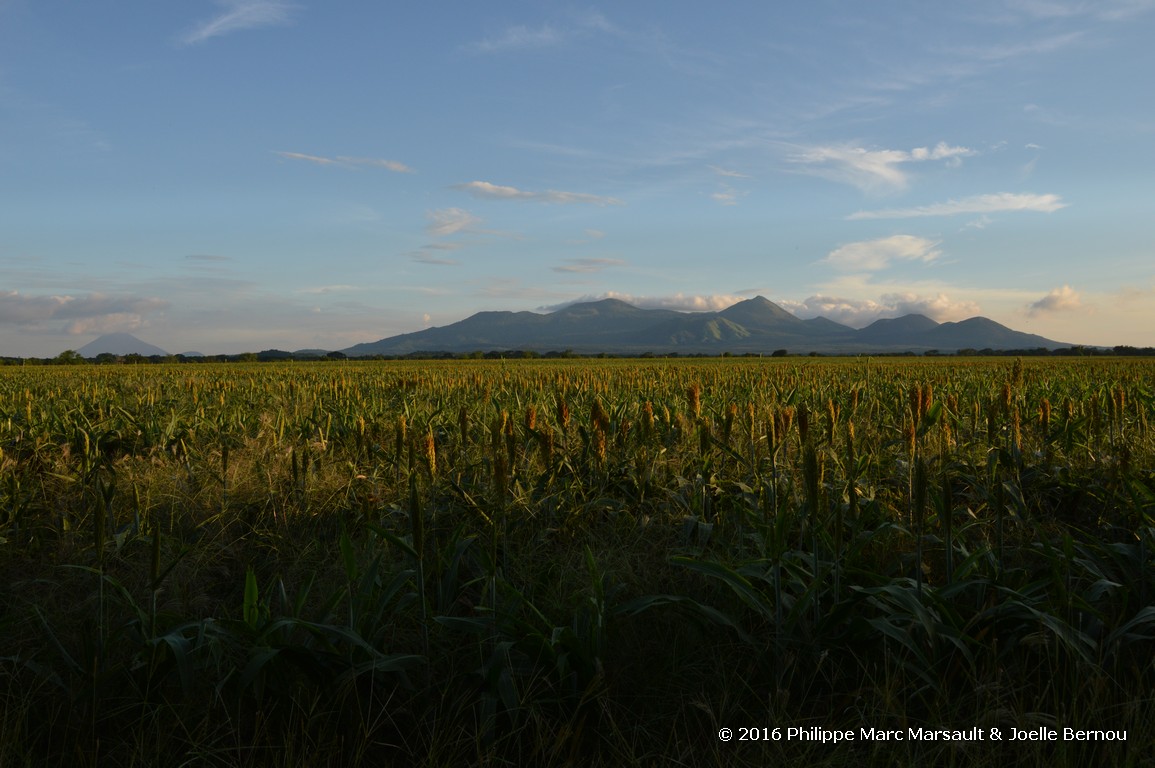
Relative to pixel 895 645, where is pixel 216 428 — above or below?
above

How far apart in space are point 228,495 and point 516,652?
3.25 metres

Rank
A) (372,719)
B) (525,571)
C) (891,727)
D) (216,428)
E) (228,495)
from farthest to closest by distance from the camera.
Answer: (216,428), (228,495), (525,571), (372,719), (891,727)

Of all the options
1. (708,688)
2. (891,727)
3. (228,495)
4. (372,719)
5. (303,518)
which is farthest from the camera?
(228,495)

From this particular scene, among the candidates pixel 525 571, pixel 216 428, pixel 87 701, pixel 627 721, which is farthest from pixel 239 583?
pixel 216 428

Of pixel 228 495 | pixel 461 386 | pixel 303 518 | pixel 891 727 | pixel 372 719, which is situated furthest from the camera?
pixel 461 386

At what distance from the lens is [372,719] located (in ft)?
7.32

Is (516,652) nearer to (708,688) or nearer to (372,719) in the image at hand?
(372,719)

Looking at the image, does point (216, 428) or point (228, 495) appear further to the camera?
point (216, 428)

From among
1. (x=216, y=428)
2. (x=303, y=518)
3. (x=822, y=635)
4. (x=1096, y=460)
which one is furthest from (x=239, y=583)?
(x=1096, y=460)

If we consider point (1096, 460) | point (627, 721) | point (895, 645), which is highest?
point (1096, 460)

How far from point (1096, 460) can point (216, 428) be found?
8057 mm

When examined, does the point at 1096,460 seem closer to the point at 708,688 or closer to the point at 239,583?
the point at 708,688

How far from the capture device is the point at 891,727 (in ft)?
6.79

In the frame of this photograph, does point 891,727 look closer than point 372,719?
Yes
